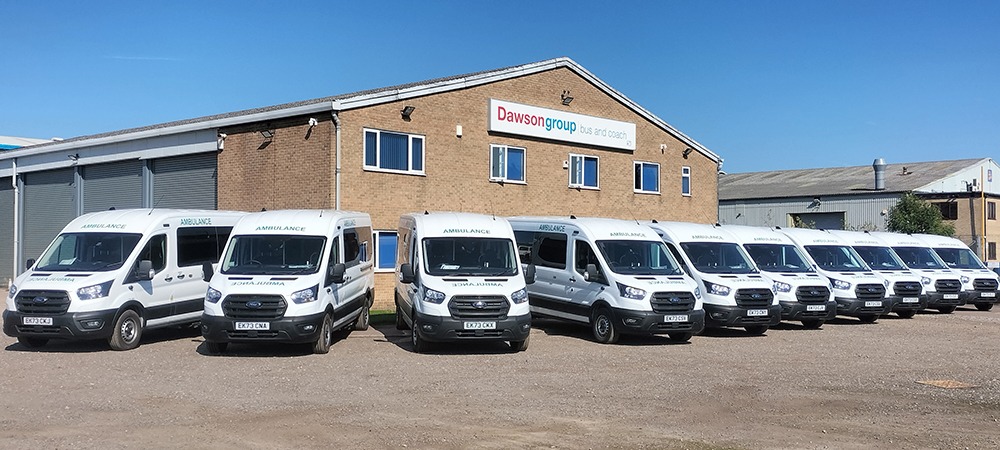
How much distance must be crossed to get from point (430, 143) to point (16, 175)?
59.5ft

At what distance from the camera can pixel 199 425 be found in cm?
838

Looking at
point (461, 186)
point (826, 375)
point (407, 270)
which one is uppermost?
point (461, 186)

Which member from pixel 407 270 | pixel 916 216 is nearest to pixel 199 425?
pixel 407 270

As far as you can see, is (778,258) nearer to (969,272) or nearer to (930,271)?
(930,271)

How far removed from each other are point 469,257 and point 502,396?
4771 mm

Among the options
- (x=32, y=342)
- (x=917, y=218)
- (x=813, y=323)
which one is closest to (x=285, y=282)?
(x=32, y=342)

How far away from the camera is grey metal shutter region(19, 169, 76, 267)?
30.0m

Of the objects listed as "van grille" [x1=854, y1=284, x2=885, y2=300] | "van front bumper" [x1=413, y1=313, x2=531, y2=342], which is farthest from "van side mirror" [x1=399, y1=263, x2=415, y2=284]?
"van grille" [x1=854, y1=284, x2=885, y2=300]

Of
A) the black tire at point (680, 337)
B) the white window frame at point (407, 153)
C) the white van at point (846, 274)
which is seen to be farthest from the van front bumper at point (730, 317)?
the white window frame at point (407, 153)

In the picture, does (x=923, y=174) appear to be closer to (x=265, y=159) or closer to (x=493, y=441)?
(x=265, y=159)

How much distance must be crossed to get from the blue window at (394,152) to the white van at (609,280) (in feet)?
19.8

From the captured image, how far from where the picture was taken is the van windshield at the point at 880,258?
73.3 ft

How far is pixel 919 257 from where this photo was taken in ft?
79.5

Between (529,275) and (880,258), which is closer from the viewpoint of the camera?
(529,275)
